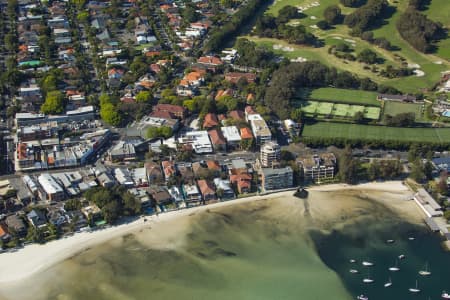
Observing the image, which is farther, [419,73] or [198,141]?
[419,73]

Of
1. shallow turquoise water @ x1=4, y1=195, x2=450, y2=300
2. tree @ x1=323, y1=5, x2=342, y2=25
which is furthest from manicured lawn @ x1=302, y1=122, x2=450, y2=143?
tree @ x1=323, y1=5, x2=342, y2=25

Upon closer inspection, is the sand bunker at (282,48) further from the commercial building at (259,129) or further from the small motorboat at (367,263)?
the small motorboat at (367,263)

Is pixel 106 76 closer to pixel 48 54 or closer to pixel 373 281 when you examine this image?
pixel 48 54

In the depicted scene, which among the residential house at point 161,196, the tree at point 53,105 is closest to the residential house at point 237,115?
the residential house at point 161,196

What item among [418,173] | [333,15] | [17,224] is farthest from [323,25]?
[17,224]

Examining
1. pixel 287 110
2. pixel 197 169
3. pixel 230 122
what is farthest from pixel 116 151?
pixel 287 110

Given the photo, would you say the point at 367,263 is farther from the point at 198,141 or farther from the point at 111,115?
the point at 111,115
